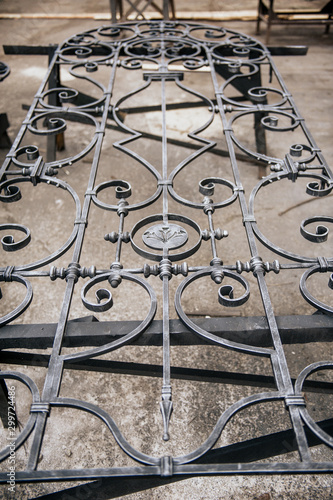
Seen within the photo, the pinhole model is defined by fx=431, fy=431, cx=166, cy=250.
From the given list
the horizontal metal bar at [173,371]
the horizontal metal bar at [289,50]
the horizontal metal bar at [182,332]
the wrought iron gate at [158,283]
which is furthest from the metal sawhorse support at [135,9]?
the horizontal metal bar at [182,332]

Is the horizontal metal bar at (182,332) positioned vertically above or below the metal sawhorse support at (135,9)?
below

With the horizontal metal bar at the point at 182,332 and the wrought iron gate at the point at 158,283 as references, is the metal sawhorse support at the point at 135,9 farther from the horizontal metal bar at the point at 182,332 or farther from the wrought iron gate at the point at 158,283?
the horizontal metal bar at the point at 182,332

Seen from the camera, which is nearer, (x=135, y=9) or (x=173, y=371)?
(x=173, y=371)

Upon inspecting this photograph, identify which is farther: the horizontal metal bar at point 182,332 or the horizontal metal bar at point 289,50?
the horizontal metal bar at point 289,50

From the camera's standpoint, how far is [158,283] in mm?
2664

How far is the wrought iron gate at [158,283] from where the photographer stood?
106 centimetres

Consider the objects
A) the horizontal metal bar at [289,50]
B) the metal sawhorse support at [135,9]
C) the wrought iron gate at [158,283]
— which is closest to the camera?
the wrought iron gate at [158,283]

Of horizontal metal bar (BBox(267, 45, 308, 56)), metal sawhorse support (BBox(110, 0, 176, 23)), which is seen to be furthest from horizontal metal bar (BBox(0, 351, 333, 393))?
metal sawhorse support (BBox(110, 0, 176, 23))

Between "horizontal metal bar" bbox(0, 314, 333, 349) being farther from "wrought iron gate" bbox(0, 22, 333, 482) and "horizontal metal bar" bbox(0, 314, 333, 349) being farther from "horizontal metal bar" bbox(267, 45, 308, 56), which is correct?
"horizontal metal bar" bbox(267, 45, 308, 56)

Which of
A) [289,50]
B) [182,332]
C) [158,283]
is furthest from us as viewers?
[289,50]

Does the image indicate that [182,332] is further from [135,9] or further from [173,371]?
[135,9]

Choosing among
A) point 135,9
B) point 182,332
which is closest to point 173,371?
point 182,332

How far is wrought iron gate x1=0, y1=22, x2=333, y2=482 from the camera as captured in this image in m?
1.06

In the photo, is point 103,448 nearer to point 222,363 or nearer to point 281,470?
point 222,363
